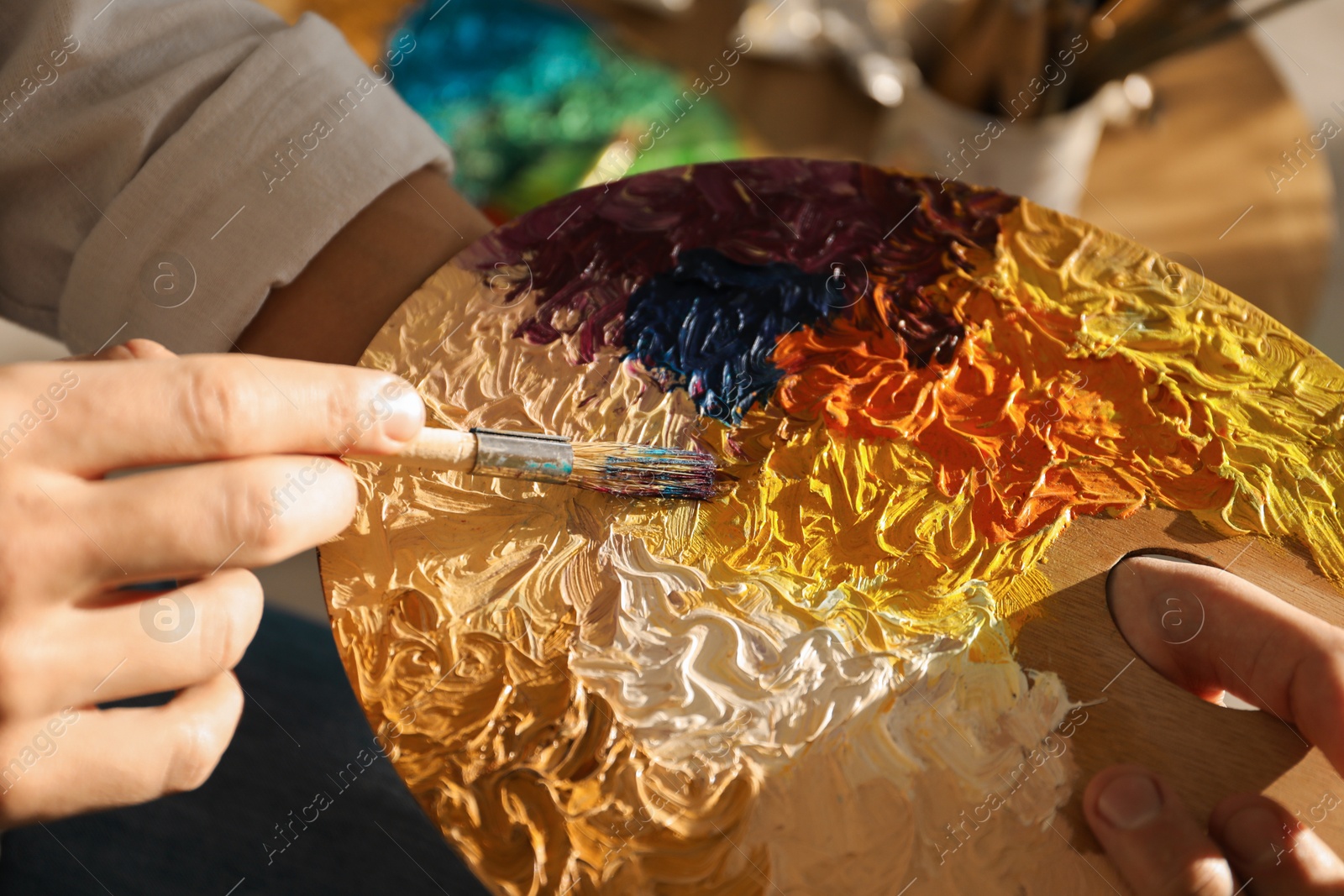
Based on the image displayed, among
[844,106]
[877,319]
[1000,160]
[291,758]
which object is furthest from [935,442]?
[844,106]

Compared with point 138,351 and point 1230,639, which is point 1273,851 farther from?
point 138,351

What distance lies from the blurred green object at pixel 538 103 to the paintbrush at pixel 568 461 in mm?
639

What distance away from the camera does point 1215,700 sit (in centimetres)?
45

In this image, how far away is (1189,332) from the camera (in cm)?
56

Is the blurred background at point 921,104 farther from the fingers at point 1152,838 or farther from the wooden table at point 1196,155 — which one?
the fingers at point 1152,838

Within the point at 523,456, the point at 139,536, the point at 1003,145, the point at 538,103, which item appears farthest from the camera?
the point at 538,103

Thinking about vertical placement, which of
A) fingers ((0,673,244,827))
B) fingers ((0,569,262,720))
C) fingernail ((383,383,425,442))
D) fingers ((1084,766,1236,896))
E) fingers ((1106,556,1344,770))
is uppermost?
fingernail ((383,383,425,442))

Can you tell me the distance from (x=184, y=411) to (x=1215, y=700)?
513 mm

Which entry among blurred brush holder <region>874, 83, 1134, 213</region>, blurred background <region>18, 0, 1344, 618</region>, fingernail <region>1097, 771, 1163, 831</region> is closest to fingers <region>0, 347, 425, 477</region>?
fingernail <region>1097, 771, 1163, 831</region>

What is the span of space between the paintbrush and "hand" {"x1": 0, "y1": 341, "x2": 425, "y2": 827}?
40mm

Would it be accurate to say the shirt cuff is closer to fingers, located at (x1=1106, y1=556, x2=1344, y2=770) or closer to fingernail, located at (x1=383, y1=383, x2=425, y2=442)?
fingernail, located at (x1=383, y1=383, x2=425, y2=442)

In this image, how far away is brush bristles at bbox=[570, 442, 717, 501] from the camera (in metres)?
0.48

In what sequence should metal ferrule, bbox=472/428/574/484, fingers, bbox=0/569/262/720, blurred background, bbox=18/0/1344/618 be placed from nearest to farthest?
1. fingers, bbox=0/569/262/720
2. metal ferrule, bbox=472/428/574/484
3. blurred background, bbox=18/0/1344/618

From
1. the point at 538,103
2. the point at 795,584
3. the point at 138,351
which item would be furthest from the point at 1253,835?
the point at 538,103
